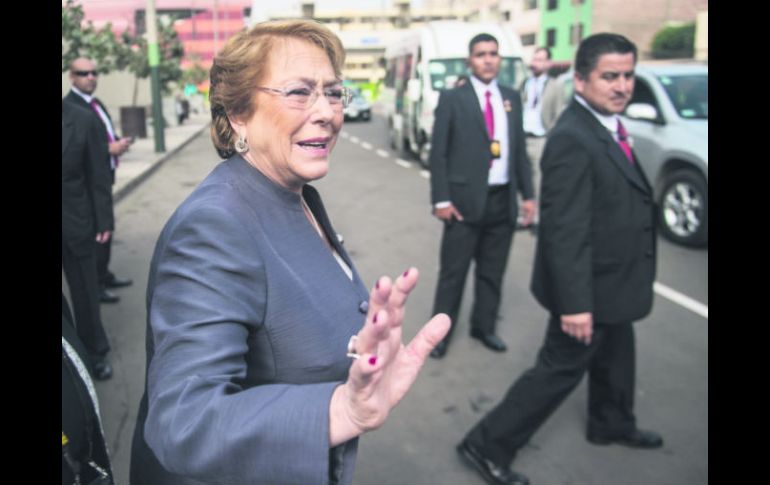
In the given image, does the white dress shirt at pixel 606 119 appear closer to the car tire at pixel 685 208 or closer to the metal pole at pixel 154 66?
the car tire at pixel 685 208

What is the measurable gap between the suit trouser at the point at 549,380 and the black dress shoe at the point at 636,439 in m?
0.32

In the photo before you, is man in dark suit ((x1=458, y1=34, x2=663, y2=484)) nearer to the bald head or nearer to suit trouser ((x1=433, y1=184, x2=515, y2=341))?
suit trouser ((x1=433, y1=184, x2=515, y2=341))

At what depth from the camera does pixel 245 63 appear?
144 centimetres

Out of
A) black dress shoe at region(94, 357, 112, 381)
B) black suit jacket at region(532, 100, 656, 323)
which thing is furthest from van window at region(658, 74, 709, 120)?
black dress shoe at region(94, 357, 112, 381)

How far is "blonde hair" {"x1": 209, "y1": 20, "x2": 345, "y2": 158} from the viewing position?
1437mm

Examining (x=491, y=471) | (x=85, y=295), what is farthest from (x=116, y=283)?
A: (x=491, y=471)

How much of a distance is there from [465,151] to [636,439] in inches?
77.1

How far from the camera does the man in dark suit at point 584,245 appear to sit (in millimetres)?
2820

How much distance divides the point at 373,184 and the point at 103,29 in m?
8.30

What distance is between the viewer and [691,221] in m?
7.08

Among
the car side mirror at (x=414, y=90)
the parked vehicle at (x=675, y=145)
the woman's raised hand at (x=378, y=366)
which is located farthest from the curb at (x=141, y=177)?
the woman's raised hand at (x=378, y=366)

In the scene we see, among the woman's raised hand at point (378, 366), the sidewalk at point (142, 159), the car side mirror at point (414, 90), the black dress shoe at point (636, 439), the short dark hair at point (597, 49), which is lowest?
the black dress shoe at point (636, 439)

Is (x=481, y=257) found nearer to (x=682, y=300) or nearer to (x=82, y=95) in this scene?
(x=682, y=300)

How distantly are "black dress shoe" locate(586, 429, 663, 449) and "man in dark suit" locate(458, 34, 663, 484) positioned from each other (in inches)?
19.5
